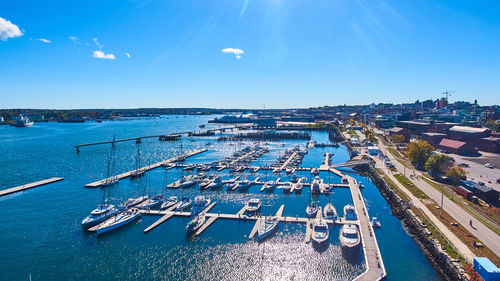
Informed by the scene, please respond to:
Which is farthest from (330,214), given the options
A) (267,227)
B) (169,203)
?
(169,203)

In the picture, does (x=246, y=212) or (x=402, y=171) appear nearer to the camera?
(x=246, y=212)

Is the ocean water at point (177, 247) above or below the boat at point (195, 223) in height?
below

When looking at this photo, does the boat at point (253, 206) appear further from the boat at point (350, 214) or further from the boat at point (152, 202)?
the boat at point (152, 202)

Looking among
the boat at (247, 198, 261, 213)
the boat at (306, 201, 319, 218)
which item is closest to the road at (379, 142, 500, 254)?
the boat at (306, 201, 319, 218)

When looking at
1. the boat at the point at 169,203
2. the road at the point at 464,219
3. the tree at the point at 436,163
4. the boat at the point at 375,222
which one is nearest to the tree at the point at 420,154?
the tree at the point at 436,163

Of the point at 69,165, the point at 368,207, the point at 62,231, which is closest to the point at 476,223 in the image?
the point at 368,207

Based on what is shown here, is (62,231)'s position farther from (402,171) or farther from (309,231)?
(402,171)

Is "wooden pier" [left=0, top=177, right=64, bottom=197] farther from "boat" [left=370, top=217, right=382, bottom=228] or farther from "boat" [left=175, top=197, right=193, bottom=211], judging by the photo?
"boat" [left=370, top=217, right=382, bottom=228]
